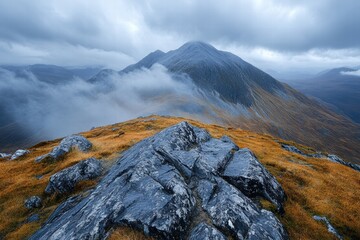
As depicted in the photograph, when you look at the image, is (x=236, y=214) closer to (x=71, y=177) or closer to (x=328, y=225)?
(x=328, y=225)

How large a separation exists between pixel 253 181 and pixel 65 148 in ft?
92.3

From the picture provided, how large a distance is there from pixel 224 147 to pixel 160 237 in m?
15.2

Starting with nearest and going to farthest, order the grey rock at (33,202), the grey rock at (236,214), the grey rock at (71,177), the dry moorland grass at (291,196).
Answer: the grey rock at (236,214)
the dry moorland grass at (291,196)
the grey rock at (33,202)
the grey rock at (71,177)

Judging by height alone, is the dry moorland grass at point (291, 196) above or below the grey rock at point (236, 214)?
below

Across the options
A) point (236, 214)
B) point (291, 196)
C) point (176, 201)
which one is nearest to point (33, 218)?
point (176, 201)

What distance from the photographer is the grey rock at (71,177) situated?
23148 mm

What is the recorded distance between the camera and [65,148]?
114ft

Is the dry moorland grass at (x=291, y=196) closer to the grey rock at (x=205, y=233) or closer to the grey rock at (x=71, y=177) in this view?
the grey rock at (x=71, y=177)

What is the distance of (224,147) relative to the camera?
27.3m

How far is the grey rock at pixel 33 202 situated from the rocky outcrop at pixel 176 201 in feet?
15.8

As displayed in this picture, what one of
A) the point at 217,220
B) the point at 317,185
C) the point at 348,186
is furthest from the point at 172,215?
the point at 348,186

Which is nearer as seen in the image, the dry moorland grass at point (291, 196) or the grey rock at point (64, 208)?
the dry moorland grass at point (291, 196)

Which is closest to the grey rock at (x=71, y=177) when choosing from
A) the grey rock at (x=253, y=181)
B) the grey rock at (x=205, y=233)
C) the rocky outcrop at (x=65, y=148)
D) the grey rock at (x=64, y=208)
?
the grey rock at (x=64, y=208)

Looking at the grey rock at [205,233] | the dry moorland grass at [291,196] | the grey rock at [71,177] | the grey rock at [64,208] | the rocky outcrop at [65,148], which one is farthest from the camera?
the rocky outcrop at [65,148]
